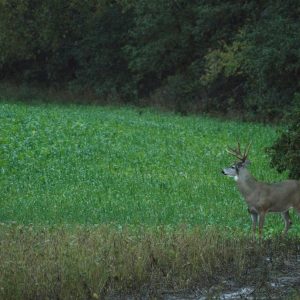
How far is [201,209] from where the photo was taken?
16625 millimetres

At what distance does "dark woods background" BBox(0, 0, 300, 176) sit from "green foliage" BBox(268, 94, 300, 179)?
1371 cm

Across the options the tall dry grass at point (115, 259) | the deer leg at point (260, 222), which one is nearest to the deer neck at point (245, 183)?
the deer leg at point (260, 222)

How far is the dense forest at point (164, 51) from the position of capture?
3550 cm

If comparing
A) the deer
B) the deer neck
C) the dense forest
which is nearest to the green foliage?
the deer neck

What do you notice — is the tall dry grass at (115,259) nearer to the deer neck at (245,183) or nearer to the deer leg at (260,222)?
the deer leg at (260,222)

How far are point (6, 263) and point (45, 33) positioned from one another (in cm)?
4050

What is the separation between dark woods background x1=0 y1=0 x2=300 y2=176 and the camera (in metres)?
35.5

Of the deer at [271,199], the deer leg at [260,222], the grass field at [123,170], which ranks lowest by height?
the grass field at [123,170]

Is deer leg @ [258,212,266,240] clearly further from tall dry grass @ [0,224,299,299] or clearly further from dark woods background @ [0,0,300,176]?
dark woods background @ [0,0,300,176]

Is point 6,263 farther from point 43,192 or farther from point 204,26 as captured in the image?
point 204,26

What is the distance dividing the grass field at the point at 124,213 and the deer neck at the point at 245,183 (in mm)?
694

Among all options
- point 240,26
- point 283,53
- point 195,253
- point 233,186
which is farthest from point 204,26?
point 195,253

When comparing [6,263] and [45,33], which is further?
[45,33]

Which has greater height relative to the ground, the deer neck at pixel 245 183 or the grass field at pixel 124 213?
the deer neck at pixel 245 183
